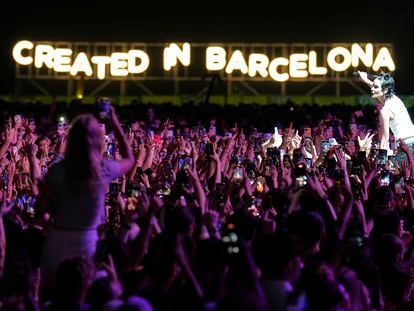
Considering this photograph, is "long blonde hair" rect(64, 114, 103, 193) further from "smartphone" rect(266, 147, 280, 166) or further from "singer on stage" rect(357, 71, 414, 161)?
"singer on stage" rect(357, 71, 414, 161)

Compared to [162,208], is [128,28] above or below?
above

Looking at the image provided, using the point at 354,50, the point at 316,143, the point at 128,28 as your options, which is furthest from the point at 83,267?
the point at 128,28

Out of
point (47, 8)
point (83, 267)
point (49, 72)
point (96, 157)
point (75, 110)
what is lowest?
point (83, 267)

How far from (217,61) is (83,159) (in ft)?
75.7

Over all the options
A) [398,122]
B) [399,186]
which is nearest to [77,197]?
[399,186]

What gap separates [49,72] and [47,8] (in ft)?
11.8

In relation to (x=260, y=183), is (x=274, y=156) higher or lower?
higher

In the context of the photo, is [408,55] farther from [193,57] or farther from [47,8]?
[47,8]

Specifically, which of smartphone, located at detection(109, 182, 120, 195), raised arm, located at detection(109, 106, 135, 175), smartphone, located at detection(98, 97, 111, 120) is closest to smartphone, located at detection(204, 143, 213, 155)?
smartphone, located at detection(109, 182, 120, 195)

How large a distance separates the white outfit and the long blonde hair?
1.8 inches

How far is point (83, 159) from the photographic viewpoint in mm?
5227

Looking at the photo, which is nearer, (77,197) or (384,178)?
(77,197)

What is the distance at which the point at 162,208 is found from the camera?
19.9ft

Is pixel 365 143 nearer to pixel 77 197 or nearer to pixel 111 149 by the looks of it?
pixel 111 149
